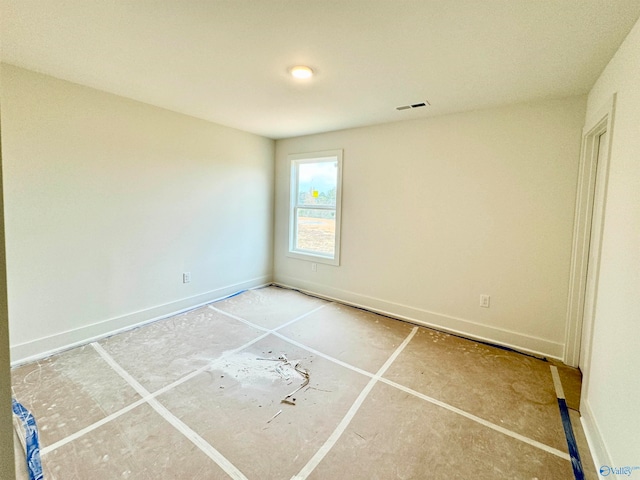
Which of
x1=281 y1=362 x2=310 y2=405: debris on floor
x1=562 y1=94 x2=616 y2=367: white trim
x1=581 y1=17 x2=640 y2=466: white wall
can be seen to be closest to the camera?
x1=581 y1=17 x2=640 y2=466: white wall

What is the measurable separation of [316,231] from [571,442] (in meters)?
3.36

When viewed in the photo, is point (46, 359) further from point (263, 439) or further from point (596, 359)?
point (596, 359)

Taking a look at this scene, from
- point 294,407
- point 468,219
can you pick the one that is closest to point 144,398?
point 294,407

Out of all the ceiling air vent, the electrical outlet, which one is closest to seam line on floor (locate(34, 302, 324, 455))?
the electrical outlet

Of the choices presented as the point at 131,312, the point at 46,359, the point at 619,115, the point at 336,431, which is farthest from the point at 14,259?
the point at 619,115

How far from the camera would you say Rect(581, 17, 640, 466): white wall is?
139cm

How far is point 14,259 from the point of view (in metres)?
2.35

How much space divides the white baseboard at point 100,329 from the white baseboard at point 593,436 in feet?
12.2

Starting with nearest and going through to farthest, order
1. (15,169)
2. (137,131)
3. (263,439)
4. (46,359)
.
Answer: (263,439) < (15,169) < (46,359) < (137,131)

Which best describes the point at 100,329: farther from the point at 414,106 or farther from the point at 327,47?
the point at 414,106

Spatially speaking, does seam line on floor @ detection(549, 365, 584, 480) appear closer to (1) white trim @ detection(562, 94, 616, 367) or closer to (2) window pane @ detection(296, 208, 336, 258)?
(1) white trim @ detection(562, 94, 616, 367)

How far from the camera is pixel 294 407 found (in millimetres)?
2006

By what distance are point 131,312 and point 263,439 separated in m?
2.17

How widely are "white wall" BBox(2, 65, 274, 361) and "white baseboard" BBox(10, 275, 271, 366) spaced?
1 cm
